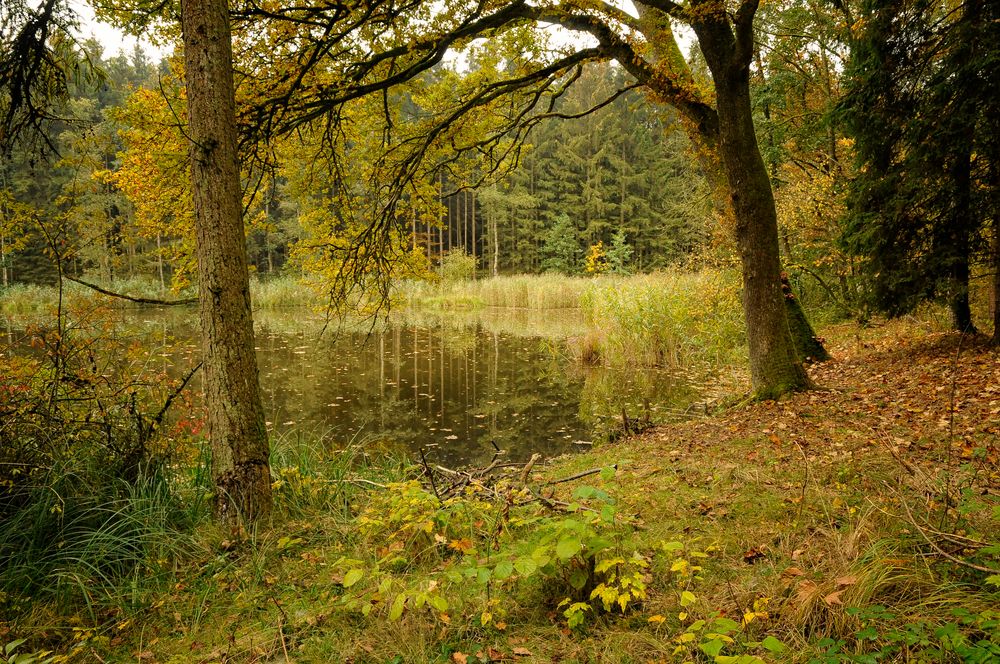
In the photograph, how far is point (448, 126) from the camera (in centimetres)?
614

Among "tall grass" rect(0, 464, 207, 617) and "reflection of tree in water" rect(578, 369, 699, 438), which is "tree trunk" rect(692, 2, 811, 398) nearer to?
"reflection of tree in water" rect(578, 369, 699, 438)

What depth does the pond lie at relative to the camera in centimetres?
688

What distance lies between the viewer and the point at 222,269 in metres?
3.12

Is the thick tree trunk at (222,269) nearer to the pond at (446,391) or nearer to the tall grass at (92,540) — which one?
the tall grass at (92,540)

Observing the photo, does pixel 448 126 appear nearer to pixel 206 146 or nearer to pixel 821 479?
pixel 206 146

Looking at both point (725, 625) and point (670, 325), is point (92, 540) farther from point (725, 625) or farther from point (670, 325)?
point (670, 325)

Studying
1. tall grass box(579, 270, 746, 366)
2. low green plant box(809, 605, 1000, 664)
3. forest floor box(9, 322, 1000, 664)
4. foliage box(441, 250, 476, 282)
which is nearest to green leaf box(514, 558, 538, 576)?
forest floor box(9, 322, 1000, 664)

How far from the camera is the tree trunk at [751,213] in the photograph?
5.28 m

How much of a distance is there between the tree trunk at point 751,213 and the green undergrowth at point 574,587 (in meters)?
2.30

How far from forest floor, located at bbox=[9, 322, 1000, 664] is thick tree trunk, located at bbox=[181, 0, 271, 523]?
0.42 m

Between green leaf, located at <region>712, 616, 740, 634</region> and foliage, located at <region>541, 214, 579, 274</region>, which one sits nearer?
green leaf, located at <region>712, 616, 740, 634</region>

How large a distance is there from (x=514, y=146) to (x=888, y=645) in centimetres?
682

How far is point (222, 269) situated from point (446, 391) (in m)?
6.86

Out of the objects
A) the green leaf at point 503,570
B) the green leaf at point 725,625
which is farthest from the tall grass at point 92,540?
the green leaf at point 725,625
